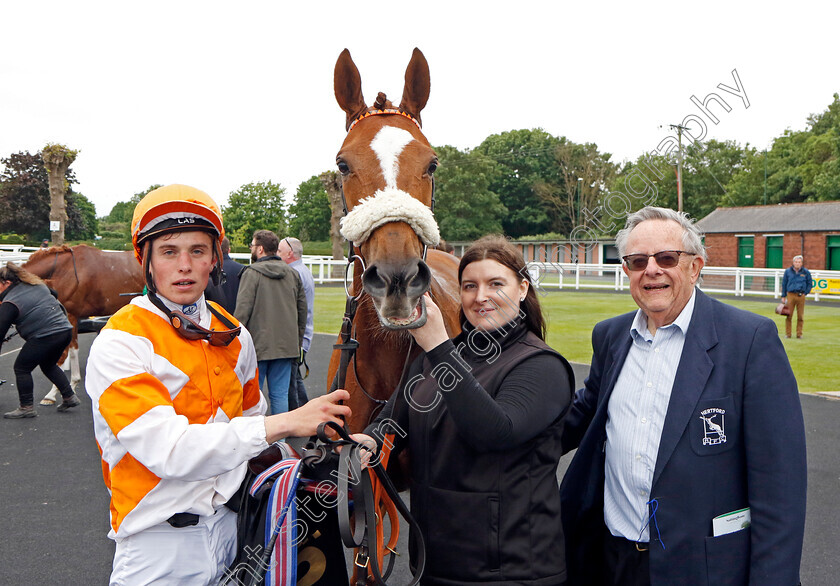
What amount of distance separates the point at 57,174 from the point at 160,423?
2535 centimetres

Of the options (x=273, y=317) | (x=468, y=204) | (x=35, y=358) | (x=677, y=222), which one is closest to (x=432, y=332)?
(x=677, y=222)

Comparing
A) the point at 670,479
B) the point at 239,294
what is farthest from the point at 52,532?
the point at 670,479

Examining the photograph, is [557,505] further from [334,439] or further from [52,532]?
[52,532]

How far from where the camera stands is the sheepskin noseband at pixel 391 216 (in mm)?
2238

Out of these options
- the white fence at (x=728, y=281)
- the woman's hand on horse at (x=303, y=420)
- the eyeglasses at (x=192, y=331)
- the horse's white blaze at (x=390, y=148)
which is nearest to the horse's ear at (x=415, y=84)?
the horse's white blaze at (x=390, y=148)

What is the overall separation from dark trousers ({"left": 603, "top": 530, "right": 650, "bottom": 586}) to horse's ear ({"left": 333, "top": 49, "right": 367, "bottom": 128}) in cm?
232

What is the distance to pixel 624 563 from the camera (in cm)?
190

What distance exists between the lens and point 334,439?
184cm

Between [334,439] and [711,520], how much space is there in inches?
46.5

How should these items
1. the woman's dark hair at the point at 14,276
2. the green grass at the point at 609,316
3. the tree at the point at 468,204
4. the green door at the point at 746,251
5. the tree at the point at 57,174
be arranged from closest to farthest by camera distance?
the woman's dark hair at the point at 14,276, the green grass at the point at 609,316, the tree at the point at 57,174, the green door at the point at 746,251, the tree at the point at 468,204

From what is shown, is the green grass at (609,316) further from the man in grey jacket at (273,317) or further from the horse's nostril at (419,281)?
the man in grey jacket at (273,317)

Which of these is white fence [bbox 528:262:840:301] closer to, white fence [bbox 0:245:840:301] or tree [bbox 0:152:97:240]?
white fence [bbox 0:245:840:301]

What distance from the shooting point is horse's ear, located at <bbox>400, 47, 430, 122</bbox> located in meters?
3.10

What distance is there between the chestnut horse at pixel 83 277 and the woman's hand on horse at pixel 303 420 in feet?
26.9
